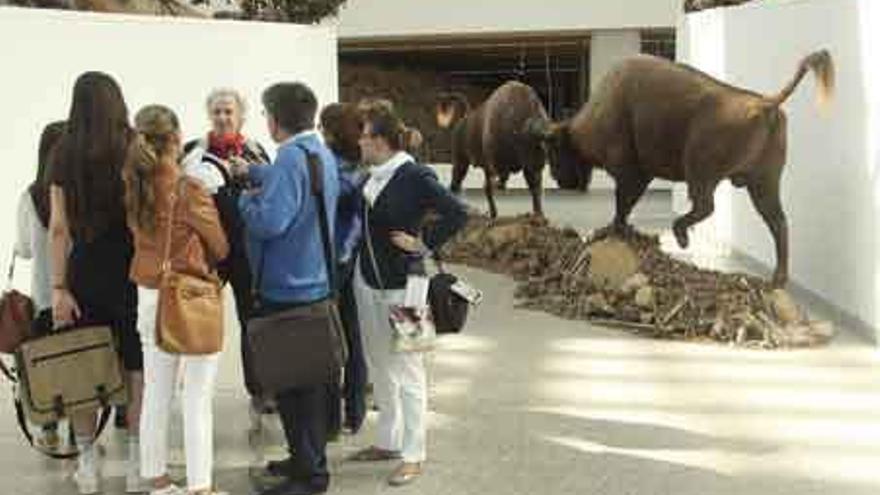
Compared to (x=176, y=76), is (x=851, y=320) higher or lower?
lower

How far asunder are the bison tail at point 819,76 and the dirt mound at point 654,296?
119 centimetres

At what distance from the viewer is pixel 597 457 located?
5035 millimetres

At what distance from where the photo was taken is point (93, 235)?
4.44 meters

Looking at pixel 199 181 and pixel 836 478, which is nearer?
pixel 199 181

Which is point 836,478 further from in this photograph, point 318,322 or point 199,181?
point 199,181

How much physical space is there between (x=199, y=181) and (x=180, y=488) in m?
1.14

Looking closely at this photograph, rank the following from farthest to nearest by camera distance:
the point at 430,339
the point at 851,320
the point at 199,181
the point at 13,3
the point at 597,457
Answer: the point at 13,3
the point at 851,320
the point at 597,457
the point at 430,339
the point at 199,181

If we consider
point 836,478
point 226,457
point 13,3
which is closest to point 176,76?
point 13,3

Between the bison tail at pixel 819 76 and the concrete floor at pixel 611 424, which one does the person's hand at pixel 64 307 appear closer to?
the concrete floor at pixel 611 424

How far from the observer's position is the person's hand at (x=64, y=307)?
4.47 metres

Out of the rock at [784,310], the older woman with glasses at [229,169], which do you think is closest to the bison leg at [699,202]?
the rock at [784,310]

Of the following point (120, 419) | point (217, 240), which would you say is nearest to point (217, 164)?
point (217, 240)

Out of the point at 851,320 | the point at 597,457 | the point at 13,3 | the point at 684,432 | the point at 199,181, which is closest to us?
the point at 199,181

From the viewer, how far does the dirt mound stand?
24.3 feet
